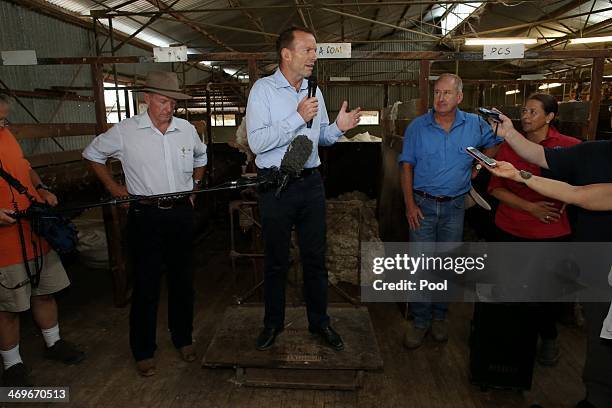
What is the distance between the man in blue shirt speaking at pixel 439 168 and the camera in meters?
3.02

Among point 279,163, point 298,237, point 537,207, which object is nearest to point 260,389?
point 298,237

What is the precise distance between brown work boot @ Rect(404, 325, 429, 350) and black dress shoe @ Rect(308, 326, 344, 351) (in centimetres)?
60

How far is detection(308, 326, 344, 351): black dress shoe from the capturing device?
2.82 meters

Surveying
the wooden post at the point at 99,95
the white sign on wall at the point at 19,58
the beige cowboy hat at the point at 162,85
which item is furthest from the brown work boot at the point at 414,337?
the white sign on wall at the point at 19,58

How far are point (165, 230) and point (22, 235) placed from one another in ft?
2.84

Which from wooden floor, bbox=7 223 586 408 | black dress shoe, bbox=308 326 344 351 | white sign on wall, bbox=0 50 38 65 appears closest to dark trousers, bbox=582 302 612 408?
wooden floor, bbox=7 223 586 408

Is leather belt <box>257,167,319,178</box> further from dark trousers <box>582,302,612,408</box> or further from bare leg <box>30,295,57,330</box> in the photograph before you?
bare leg <box>30,295,57,330</box>

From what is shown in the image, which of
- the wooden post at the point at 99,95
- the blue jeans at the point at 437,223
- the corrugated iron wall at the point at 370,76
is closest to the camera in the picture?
the blue jeans at the point at 437,223

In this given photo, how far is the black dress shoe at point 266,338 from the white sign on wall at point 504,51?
8.57 feet

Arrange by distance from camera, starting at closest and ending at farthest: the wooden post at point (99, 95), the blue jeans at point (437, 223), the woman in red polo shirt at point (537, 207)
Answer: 1. the woman in red polo shirt at point (537, 207)
2. the blue jeans at point (437, 223)
3. the wooden post at point (99, 95)

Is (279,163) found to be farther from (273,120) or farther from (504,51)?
(504,51)

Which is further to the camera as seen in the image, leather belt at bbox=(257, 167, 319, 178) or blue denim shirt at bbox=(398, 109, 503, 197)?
blue denim shirt at bbox=(398, 109, 503, 197)

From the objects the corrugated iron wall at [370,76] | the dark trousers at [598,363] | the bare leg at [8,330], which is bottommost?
the bare leg at [8,330]

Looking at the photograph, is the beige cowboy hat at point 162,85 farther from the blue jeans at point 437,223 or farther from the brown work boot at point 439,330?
the brown work boot at point 439,330
